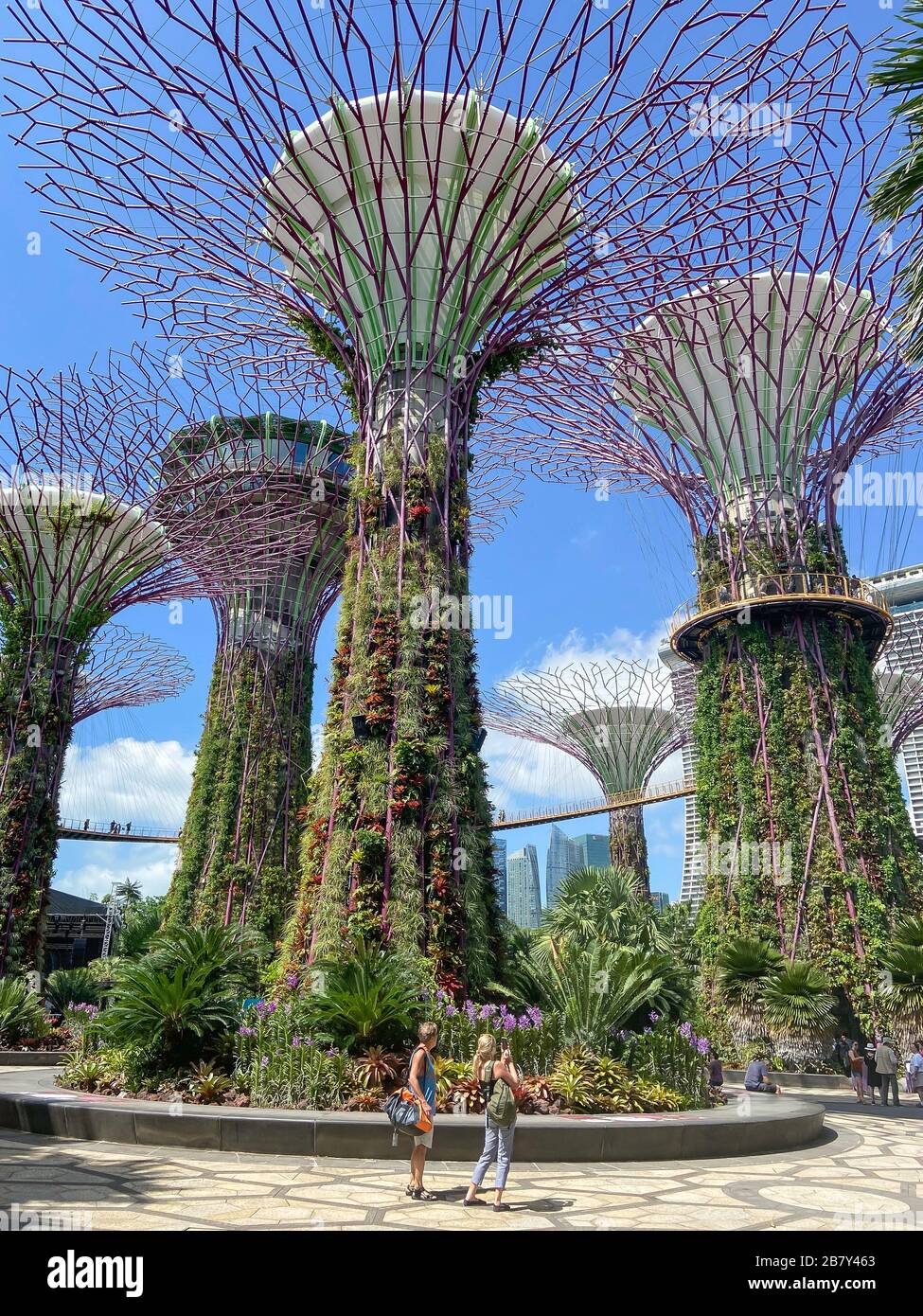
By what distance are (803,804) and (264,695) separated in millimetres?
17265

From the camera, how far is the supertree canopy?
28.9 meters

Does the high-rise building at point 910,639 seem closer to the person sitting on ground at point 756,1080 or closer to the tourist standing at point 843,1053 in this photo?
the tourist standing at point 843,1053

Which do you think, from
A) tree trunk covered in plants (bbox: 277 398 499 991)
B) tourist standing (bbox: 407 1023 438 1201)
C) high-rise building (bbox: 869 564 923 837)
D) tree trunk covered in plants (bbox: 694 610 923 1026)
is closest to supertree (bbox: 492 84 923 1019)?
tree trunk covered in plants (bbox: 694 610 923 1026)

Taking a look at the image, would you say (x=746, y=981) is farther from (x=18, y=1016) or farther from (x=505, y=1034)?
(x=18, y=1016)

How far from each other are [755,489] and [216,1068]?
20.7 meters

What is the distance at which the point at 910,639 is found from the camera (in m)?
78.5

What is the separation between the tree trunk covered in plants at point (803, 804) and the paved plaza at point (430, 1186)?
13.4 m

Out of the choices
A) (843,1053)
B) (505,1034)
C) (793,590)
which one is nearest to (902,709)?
(793,590)

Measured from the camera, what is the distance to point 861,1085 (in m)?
18.1

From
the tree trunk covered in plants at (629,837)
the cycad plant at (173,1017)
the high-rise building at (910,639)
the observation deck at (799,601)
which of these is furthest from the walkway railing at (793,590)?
the high-rise building at (910,639)
